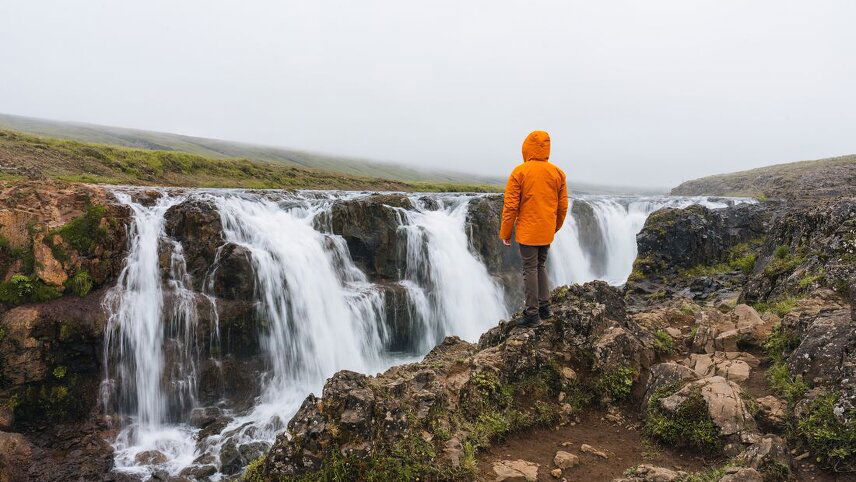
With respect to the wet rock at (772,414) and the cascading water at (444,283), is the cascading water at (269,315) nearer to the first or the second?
the cascading water at (444,283)

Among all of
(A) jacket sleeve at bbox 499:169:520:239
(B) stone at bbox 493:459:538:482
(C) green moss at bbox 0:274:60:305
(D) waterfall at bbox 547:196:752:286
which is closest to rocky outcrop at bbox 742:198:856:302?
(A) jacket sleeve at bbox 499:169:520:239

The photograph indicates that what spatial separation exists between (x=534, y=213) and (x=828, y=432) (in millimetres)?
4475

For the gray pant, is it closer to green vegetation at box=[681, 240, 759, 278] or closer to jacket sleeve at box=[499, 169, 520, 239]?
jacket sleeve at box=[499, 169, 520, 239]

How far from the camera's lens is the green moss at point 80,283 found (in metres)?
12.3

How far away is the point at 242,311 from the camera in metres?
14.7

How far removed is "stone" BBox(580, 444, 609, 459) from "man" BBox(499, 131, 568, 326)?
2528 millimetres

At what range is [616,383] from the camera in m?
6.28

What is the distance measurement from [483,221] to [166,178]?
25.8m

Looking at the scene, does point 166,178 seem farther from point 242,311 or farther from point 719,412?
point 719,412

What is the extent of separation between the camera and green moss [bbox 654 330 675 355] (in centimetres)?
715

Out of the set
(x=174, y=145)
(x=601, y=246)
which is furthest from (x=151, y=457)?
(x=174, y=145)

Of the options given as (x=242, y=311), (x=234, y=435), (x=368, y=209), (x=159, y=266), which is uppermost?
(x=368, y=209)

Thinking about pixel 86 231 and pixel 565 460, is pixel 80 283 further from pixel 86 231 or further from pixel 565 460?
pixel 565 460

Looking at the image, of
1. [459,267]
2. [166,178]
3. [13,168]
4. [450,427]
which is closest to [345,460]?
[450,427]
